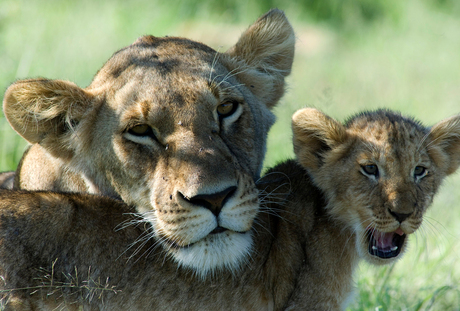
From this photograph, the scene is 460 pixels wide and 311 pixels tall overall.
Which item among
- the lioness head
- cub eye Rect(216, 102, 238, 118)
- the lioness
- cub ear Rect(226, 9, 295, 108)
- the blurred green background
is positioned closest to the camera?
the lioness head

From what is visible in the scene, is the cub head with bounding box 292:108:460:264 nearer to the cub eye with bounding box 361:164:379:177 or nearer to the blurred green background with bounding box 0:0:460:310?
the cub eye with bounding box 361:164:379:177

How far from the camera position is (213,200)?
330cm

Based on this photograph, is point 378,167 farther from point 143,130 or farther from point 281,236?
point 143,130

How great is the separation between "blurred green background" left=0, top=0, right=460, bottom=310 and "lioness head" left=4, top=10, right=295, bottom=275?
2336 millimetres

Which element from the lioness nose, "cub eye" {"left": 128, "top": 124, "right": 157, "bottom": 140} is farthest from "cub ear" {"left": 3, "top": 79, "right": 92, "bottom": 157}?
the lioness nose

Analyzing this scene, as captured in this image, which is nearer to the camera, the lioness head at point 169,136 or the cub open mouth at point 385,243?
the lioness head at point 169,136

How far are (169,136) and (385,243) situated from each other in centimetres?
161

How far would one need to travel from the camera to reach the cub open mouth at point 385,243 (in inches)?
148

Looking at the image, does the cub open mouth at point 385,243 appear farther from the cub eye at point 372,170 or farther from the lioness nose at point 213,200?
the lioness nose at point 213,200

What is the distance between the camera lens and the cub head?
3566mm

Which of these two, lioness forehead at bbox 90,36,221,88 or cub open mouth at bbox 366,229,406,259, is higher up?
lioness forehead at bbox 90,36,221,88

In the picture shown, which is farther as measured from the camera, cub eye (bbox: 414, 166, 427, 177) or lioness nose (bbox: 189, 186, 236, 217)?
cub eye (bbox: 414, 166, 427, 177)

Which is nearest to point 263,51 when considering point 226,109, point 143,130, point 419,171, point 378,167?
point 226,109

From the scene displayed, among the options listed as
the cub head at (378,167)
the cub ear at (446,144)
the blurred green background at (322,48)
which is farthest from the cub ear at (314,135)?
the blurred green background at (322,48)
